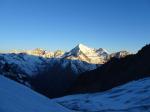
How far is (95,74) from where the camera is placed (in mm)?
105938

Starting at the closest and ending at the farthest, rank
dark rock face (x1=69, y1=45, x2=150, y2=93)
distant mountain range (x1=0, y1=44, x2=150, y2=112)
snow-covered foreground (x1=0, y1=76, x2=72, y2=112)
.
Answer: snow-covered foreground (x1=0, y1=76, x2=72, y2=112)
distant mountain range (x1=0, y1=44, x2=150, y2=112)
dark rock face (x1=69, y1=45, x2=150, y2=93)

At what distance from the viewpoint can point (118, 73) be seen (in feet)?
298

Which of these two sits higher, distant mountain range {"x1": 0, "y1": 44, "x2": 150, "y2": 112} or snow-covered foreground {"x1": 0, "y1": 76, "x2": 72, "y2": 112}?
distant mountain range {"x1": 0, "y1": 44, "x2": 150, "y2": 112}

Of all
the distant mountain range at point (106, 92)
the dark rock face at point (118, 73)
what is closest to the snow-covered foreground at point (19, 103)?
Result: the distant mountain range at point (106, 92)

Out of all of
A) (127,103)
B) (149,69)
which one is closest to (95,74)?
(149,69)

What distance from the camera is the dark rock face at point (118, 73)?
79.2m

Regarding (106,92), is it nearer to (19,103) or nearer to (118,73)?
(118,73)

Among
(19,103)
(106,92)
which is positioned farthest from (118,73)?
(19,103)

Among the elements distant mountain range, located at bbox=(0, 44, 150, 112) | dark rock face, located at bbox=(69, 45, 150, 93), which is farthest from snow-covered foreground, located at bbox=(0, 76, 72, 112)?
dark rock face, located at bbox=(69, 45, 150, 93)

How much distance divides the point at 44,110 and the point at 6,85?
3.82 feet

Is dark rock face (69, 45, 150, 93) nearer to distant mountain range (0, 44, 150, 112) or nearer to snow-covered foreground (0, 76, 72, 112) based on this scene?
distant mountain range (0, 44, 150, 112)

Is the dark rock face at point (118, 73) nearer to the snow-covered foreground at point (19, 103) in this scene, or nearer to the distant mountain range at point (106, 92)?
the distant mountain range at point (106, 92)

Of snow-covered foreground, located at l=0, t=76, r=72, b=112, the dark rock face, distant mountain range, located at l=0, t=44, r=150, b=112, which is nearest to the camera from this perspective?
snow-covered foreground, located at l=0, t=76, r=72, b=112

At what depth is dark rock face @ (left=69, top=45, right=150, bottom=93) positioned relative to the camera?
79188 millimetres
